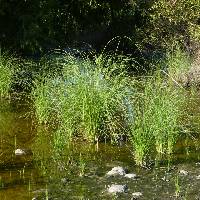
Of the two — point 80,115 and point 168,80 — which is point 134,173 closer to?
point 80,115

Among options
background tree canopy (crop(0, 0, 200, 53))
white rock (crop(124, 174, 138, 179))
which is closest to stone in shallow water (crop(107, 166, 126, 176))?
white rock (crop(124, 174, 138, 179))

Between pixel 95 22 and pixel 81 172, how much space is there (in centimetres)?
1083

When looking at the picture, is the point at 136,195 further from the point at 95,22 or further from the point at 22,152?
the point at 95,22

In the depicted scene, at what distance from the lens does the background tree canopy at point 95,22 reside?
13438 mm

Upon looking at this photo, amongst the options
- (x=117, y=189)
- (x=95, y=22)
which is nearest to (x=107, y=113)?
(x=117, y=189)

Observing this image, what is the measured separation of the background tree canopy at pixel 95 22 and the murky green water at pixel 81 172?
569 centimetres

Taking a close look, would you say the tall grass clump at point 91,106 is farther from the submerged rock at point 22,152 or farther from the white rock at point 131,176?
the white rock at point 131,176

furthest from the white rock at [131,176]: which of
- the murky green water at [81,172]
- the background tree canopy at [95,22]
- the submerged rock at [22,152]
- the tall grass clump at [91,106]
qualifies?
the background tree canopy at [95,22]

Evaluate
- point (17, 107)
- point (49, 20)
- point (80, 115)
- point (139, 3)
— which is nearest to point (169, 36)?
point (139, 3)

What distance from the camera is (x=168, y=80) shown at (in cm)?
1218

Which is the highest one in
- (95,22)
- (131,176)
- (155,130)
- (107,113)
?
(95,22)

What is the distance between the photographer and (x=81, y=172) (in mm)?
6594

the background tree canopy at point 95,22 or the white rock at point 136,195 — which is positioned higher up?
the background tree canopy at point 95,22

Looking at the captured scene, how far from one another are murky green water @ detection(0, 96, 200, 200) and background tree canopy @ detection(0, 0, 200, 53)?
224 inches
